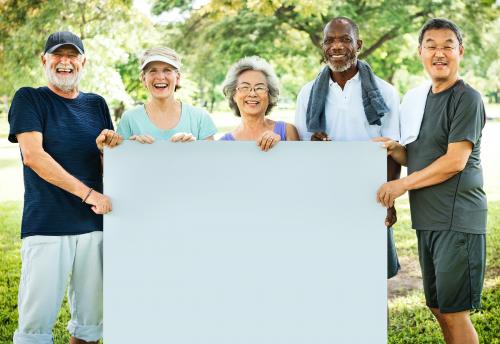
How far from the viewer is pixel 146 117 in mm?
3059

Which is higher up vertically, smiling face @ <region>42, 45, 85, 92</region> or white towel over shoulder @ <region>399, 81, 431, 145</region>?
smiling face @ <region>42, 45, 85, 92</region>

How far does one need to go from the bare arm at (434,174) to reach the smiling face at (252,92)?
736 millimetres

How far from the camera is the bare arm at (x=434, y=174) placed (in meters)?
2.81

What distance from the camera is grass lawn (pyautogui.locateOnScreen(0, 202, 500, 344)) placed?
4695 millimetres

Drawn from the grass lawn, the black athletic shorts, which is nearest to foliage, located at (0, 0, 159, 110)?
the grass lawn

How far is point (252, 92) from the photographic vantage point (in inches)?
121

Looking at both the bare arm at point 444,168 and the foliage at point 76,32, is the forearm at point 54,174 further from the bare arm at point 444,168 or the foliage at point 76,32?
the foliage at point 76,32

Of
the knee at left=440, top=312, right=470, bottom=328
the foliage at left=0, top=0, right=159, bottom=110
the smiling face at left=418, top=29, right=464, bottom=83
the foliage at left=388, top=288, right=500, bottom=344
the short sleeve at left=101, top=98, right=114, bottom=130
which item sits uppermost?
the foliage at left=0, top=0, right=159, bottom=110

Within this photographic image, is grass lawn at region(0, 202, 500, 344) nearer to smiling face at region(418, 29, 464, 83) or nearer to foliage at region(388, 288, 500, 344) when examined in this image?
foliage at region(388, 288, 500, 344)

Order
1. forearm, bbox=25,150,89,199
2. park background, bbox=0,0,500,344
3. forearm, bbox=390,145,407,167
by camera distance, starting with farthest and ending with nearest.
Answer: park background, bbox=0,0,500,344 < forearm, bbox=390,145,407,167 < forearm, bbox=25,150,89,199

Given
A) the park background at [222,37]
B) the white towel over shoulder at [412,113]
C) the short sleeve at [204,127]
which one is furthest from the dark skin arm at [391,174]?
the park background at [222,37]

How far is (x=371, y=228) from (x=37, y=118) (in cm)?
161

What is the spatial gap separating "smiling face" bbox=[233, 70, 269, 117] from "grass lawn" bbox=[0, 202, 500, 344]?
2.39 m

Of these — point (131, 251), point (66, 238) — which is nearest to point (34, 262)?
point (66, 238)
